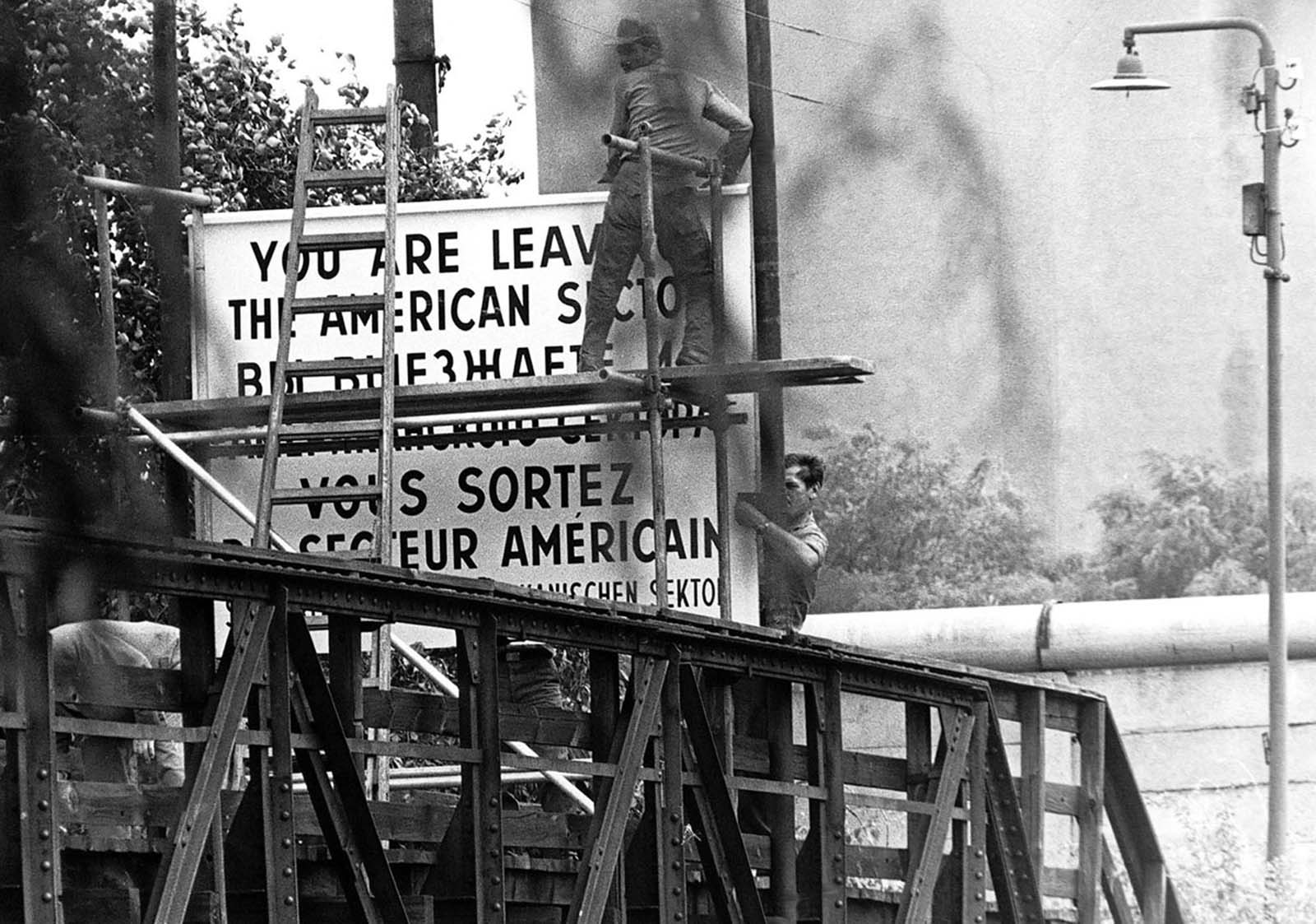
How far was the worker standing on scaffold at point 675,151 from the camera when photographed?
0.99 m

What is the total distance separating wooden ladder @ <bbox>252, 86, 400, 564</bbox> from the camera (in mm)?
6926

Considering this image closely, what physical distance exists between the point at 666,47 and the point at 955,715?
5987 mm

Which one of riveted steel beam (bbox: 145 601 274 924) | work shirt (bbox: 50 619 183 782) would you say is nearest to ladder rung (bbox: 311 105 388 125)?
work shirt (bbox: 50 619 183 782)

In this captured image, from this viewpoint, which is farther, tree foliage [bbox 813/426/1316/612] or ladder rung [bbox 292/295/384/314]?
ladder rung [bbox 292/295/384/314]

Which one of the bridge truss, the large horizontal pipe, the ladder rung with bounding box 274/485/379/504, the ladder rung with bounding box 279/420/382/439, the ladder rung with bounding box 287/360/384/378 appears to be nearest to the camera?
the bridge truss

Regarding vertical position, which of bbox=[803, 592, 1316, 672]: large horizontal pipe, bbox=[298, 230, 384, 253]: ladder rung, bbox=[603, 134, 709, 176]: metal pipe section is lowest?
bbox=[803, 592, 1316, 672]: large horizontal pipe

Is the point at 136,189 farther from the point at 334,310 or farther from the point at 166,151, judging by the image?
the point at 334,310

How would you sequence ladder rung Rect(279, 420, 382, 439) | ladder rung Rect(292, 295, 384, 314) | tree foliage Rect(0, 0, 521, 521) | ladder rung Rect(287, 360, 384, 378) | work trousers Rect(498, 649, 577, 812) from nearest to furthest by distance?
tree foliage Rect(0, 0, 521, 521), work trousers Rect(498, 649, 577, 812), ladder rung Rect(292, 295, 384, 314), ladder rung Rect(279, 420, 382, 439), ladder rung Rect(287, 360, 384, 378)

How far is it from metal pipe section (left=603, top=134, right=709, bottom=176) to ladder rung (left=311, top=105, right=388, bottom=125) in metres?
5.33

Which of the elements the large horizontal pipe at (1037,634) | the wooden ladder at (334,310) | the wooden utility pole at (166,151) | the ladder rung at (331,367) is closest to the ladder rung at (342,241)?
the wooden ladder at (334,310)

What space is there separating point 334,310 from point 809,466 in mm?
6224

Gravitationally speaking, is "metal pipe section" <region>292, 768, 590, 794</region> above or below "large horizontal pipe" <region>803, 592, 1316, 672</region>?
below

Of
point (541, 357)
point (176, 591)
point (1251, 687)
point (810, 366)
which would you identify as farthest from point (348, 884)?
point (1251, 687)

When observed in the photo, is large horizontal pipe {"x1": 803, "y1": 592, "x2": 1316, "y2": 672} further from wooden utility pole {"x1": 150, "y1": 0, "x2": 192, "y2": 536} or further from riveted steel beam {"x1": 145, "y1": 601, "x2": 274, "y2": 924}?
wooden utility pole {"x1": 150, "y1": 0, "x2": 192, "y2": 536}
